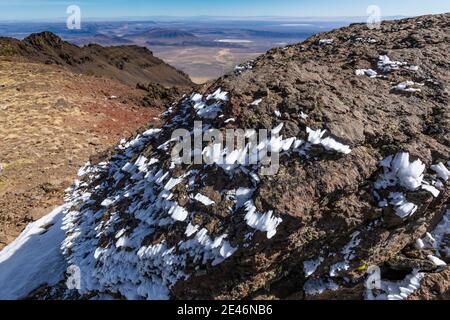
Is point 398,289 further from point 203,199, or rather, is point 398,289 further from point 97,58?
point 97,58

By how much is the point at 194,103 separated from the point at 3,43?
1156 inches

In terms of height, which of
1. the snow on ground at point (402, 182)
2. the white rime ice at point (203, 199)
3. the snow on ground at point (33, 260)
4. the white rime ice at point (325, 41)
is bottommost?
the snow on ground at point (33, 260)

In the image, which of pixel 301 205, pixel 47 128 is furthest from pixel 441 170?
pixel 47 128

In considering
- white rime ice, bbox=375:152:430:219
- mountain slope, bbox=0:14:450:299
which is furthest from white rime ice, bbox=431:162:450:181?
white rime ice, bbox=375:152:430:219

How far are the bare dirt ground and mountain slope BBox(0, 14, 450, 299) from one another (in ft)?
15.4

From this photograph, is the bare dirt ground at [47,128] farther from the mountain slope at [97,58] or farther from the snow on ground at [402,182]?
the mountain slope at [97,58]

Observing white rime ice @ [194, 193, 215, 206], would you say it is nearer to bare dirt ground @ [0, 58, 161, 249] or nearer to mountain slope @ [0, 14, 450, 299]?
mountain slope @ [0, 14, 450, 299]

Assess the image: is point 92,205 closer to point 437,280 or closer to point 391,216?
point 391,216

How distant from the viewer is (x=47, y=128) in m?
13.5

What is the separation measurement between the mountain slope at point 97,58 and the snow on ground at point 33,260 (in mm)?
23849

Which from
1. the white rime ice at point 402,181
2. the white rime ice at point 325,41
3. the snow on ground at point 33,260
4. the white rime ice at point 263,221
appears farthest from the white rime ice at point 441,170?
the snow on ground at point 33,260

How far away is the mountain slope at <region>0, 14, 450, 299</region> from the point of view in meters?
3.77

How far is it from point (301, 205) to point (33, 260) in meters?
4.70

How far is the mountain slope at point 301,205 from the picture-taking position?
377 cm
